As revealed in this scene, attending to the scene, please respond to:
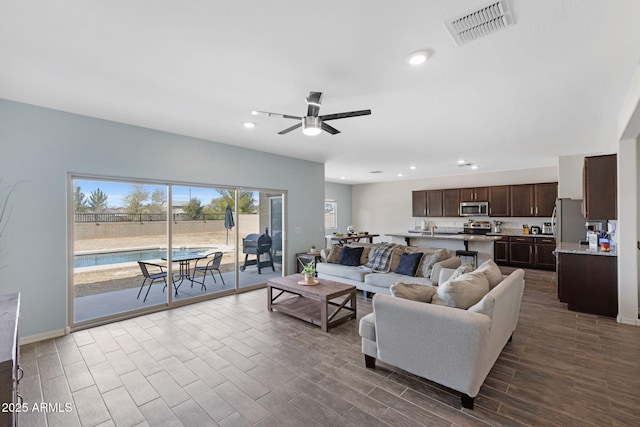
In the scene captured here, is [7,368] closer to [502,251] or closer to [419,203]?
[502,251]

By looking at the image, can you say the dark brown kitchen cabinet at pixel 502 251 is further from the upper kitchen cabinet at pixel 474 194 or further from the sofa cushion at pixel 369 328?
the sofa cushion at pixel 369 328

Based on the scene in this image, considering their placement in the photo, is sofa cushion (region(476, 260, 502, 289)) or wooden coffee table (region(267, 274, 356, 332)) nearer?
sofa cushion (region(476, 260, 502, 289))

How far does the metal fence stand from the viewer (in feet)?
12.8

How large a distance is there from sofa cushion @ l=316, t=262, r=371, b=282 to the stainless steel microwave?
203 inches

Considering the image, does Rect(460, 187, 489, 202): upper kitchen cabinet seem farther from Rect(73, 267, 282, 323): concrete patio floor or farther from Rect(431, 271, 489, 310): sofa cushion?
Rect(431, 271, 489, 310): sofa cushion

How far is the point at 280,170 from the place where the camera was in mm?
6062

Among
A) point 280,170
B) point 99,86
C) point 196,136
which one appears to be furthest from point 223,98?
point 280,170

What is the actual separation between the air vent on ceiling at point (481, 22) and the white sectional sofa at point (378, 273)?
3.03 m

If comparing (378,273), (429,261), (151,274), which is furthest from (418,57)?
(151,274)

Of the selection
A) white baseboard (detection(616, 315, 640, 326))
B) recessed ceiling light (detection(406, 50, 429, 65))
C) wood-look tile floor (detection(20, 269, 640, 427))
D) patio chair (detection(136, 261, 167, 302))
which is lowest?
wood-look tile floor (detection(20, 269, 640, 427))

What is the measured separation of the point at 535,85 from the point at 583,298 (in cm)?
323

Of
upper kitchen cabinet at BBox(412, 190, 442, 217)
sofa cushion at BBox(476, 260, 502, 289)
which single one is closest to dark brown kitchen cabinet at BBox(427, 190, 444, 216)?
upper kitchen cabinet at BBox(412, 190, 442, 217)

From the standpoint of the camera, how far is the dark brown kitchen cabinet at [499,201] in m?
7.96

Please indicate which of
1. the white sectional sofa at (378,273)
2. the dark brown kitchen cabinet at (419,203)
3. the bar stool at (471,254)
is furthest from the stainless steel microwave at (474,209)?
the white sectional sofa at (378,273)
